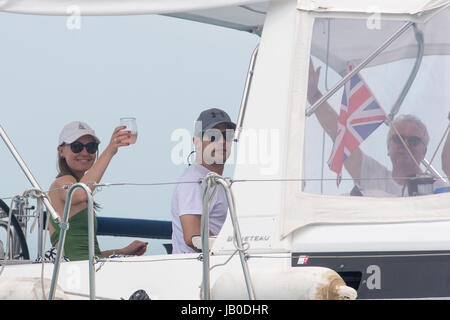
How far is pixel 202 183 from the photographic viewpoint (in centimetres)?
503

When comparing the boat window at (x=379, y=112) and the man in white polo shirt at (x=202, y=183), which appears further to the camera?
the man in white polo shirt at (x=202, y=183)

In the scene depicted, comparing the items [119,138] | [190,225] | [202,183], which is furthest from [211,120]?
[190,225]

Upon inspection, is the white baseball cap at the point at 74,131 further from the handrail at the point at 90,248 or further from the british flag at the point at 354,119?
the british flag at the point at 354,119

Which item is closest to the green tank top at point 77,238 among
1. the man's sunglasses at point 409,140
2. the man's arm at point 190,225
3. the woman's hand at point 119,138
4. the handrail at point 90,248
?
the woman's hand at point 119,138

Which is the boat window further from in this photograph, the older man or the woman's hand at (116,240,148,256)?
the woman's hand at (116,240,148,256)

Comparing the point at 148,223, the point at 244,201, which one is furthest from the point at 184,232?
the point at 148,223

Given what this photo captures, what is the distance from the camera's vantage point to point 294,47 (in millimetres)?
4480

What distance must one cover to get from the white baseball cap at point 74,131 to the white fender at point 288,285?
84.3 inches

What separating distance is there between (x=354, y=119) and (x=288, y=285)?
1.19 m

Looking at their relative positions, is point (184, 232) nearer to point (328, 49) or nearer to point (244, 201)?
point (244, 201)

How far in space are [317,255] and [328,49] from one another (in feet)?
3.43

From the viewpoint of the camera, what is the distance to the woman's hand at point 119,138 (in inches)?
199

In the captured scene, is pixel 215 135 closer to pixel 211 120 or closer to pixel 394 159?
pixel 211 120
